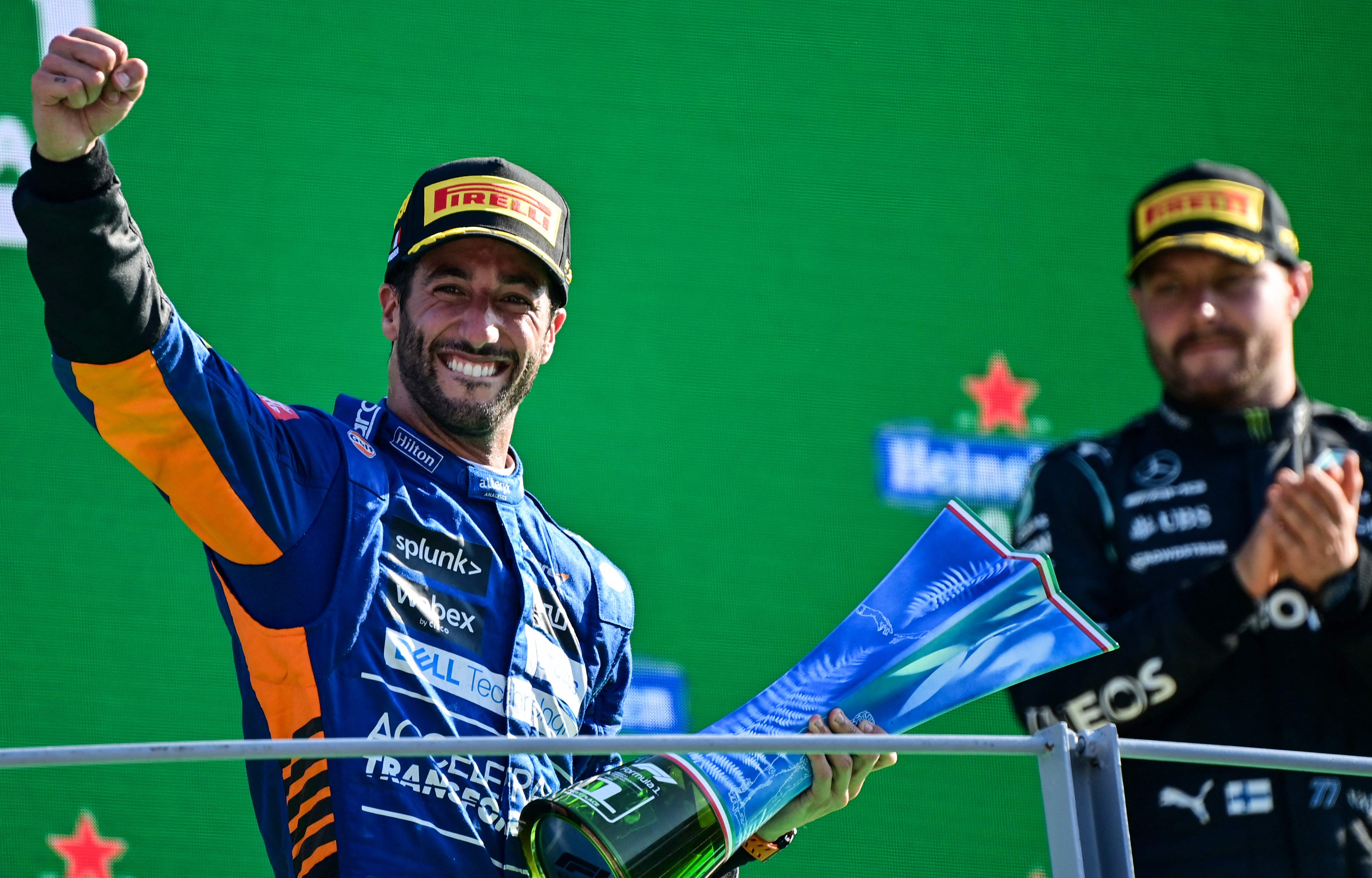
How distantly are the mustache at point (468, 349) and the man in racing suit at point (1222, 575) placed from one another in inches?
25.6

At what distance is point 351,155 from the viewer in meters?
2.64

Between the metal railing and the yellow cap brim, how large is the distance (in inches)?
37.7

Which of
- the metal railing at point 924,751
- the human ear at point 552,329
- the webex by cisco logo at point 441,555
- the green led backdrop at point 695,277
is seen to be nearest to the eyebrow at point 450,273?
the human ear at point 552,329

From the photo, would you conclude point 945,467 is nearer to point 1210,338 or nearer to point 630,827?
point 1210,338

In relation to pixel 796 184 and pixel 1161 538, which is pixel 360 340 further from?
pixel 1161 538

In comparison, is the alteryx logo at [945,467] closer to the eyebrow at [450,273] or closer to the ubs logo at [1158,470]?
the ubs logo at [1158,470]

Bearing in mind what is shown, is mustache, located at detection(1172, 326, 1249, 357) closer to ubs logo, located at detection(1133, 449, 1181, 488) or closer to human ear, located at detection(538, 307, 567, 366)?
ubs logo, located at detection(1133, 449, 1181, 488)

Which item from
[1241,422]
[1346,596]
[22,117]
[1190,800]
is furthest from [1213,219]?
[22,117]

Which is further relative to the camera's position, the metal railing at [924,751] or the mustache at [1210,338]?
the mustache at [1210,338]

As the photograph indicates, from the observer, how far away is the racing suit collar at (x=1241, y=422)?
2.01 meters

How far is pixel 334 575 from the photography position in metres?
1.54

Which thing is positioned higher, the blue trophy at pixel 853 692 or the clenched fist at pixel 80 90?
the clenched fist at pixel 80 90

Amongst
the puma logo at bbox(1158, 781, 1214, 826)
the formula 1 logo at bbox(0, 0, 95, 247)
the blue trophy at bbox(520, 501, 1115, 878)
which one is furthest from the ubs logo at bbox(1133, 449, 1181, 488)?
the formula 1 logo at bbox(0, 0, 95, 247)

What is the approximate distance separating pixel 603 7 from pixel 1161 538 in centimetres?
136
